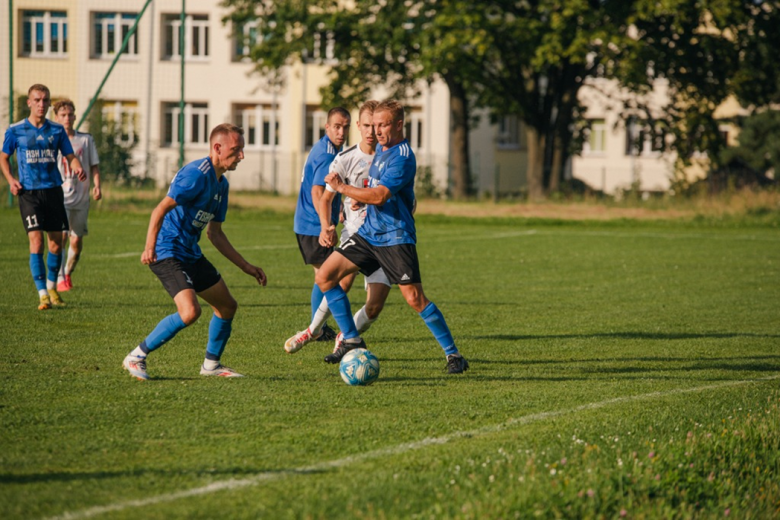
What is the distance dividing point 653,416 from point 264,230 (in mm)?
17465

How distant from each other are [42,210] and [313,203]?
3756 mm

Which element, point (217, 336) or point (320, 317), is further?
point (320, 317)

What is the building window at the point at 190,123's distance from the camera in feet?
145

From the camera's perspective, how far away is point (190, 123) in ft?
149

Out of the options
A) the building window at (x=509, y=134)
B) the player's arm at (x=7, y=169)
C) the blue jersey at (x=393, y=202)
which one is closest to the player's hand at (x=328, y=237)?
the blue jersey at (x=393, y=202)

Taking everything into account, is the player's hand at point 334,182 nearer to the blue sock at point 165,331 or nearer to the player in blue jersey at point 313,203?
the player in blue jersey at point 313,203

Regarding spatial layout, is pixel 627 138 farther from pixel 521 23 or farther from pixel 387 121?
pixel 387 121

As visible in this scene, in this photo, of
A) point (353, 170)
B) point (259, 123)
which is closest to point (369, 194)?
point (353, 170)

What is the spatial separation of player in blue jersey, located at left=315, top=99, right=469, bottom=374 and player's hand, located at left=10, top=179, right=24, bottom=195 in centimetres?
418

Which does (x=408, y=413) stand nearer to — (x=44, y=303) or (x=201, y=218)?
(x=201, y=218)

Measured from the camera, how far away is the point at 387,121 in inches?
285

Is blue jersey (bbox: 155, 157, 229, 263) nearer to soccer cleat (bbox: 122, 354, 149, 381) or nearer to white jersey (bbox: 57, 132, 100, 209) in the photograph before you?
soccer cleat (bbox: 122, 354, 149, 381)

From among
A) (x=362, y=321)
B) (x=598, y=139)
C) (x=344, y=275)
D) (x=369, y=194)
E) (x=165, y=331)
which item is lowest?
(x=362, y=321)

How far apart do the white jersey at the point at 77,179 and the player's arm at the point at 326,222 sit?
5377mm
